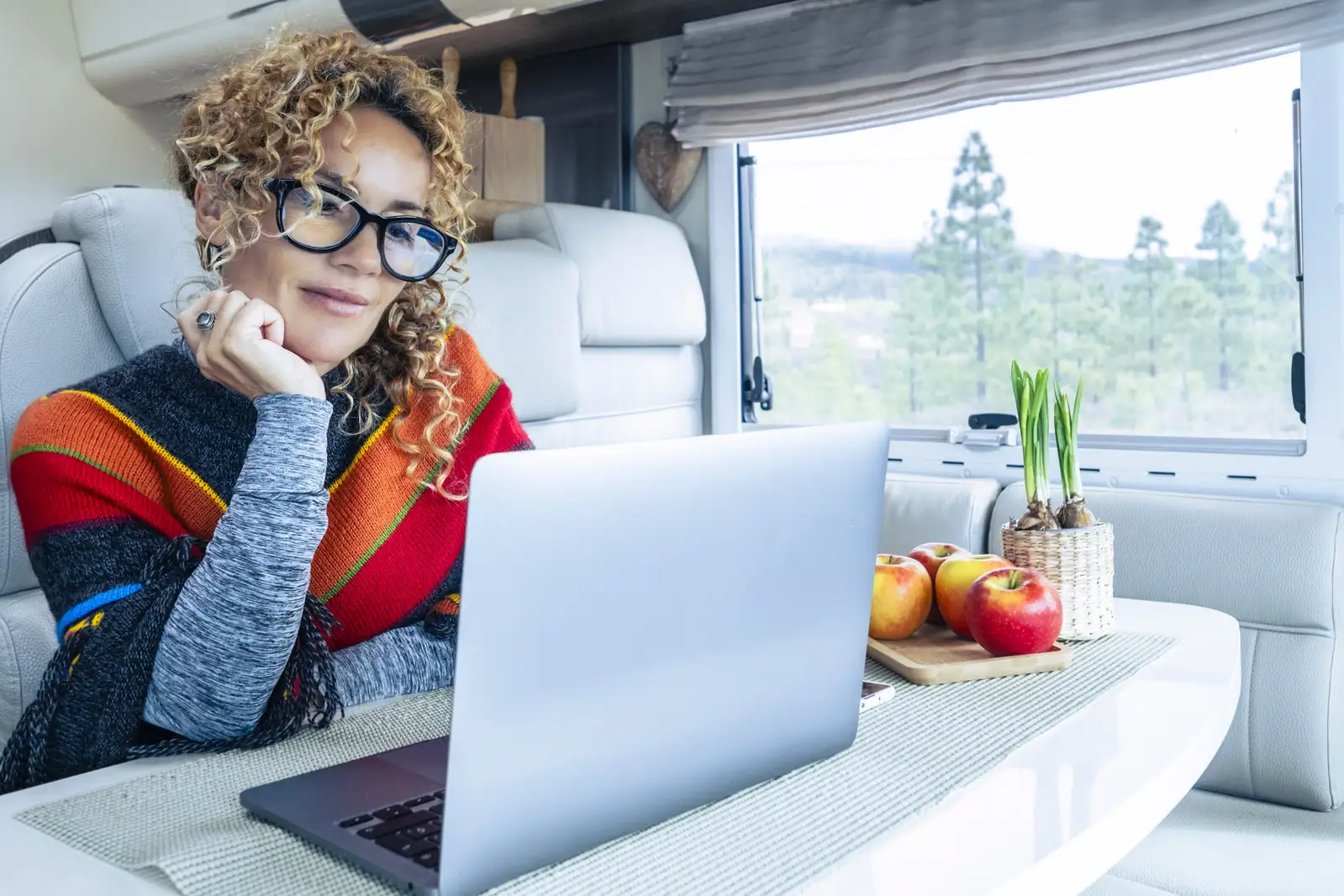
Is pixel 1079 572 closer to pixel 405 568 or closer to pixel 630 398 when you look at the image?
pixel 405 568

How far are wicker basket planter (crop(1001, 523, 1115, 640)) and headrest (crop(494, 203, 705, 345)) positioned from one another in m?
1.37

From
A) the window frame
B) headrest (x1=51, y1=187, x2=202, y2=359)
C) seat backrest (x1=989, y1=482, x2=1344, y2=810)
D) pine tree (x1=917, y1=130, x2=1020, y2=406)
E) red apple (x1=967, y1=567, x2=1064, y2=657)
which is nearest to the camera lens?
red apple (x1=967, y1=567, x2=1064, y2=657)

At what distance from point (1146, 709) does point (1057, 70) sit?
149cm

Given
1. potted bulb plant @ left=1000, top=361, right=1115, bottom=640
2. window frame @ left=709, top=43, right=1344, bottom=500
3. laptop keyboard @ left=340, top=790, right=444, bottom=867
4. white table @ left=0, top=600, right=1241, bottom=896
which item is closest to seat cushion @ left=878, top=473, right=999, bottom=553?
window frame @ left=709, top=43, right=1344, bottom=500

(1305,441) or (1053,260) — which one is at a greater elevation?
(1053,260)

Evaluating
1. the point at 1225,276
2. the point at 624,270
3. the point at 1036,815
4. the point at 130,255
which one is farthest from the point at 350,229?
the point at 1225,276

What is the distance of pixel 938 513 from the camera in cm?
205

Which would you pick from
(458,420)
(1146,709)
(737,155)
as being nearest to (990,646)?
(1146,709)

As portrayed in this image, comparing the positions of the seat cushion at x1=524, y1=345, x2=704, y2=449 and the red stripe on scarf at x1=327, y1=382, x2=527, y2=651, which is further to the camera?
the seat cushion at x1=524, y1=345, x2=704, y2=449

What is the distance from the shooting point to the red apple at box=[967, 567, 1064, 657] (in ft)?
3.07

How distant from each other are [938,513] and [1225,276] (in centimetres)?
64

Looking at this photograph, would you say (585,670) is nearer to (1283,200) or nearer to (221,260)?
(221,260)

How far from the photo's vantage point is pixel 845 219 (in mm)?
2482

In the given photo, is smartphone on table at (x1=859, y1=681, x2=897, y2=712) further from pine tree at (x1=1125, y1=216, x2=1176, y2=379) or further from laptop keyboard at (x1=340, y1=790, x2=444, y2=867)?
pine tree at (x1=1125, y1=216, x2=1176, y2=379)
